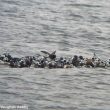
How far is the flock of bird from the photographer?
21453 mm

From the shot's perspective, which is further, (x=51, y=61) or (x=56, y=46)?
(x=56, y=46)

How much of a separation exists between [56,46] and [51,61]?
2.62 meters

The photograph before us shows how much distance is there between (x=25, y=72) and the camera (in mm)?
20562

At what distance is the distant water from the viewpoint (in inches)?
714

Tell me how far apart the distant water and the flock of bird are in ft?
1.51

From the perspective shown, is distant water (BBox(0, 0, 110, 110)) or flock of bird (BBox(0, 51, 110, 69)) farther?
flock of bird (BBox(0, 51, 110, 69))

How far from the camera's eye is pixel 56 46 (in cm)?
2458

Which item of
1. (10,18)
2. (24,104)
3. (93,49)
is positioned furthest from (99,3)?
(24,104)

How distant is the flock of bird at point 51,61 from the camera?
845 inches

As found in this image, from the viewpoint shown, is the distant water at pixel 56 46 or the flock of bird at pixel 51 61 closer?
the distant water at pixel 56 46

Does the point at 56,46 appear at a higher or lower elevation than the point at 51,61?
higher

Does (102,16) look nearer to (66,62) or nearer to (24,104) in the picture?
(66,62)

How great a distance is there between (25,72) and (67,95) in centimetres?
278

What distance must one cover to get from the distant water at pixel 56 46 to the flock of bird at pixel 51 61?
1.51ft
